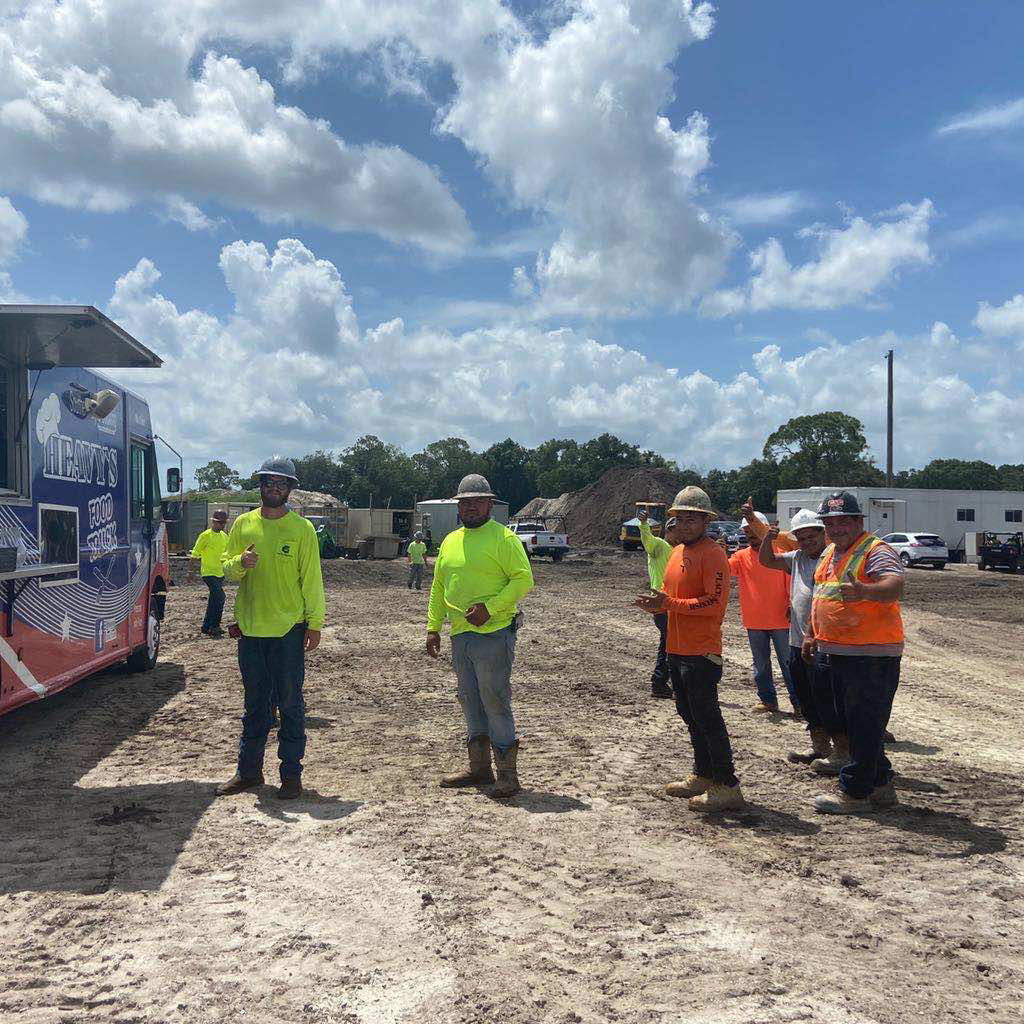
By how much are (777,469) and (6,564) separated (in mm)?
72927

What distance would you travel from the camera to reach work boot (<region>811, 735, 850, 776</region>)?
19.4 ft

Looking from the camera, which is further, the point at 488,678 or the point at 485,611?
the point at 488,678

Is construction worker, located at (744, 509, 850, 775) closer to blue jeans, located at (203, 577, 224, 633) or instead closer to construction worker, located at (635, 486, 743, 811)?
construction worker, located at (635, 486, 743, 811)

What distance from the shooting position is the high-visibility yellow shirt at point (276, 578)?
5.41 m

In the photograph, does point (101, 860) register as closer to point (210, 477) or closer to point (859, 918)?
point (859, 918)

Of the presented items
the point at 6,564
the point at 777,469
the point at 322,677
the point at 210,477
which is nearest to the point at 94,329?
the point at 6,564

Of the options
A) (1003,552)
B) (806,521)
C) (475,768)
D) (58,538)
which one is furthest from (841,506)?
(1003,552)

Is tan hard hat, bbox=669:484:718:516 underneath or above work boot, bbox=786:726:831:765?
above

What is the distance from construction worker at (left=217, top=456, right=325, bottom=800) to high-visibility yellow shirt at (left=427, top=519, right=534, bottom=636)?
0.83 m

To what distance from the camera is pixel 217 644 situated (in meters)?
12.9

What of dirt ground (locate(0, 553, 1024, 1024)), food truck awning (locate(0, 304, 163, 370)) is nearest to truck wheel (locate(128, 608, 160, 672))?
dirt ground (locate(0, 553, 1024, 1024))

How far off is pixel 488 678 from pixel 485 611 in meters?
0.44

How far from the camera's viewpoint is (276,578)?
5.44 m

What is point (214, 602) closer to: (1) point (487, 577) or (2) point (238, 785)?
(2) point (238, 785)
